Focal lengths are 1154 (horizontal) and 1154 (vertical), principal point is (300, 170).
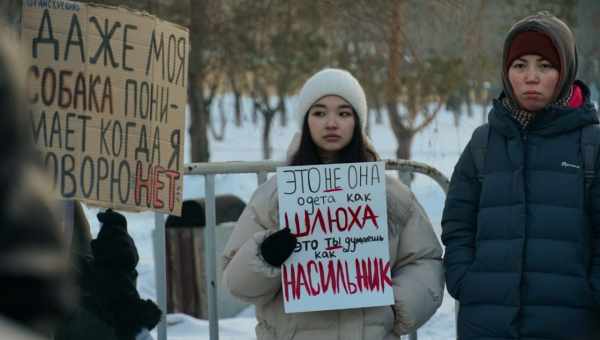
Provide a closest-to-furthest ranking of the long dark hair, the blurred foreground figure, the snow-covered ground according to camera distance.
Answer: the blurred foreground figure → the long dark hair → the snow-covered ground

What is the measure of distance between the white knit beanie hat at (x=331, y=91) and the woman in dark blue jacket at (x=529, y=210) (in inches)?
17.6

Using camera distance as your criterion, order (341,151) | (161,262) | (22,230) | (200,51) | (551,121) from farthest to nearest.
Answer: (200,51)
(161,262)
(341,151)
(551,121)
(22,230)

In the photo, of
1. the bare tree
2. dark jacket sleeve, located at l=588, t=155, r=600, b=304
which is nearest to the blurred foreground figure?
dark jacket sleeve, located at l=588, t=155, r=600, b=304

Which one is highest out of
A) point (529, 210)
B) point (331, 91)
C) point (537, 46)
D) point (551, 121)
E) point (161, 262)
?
point (537, 46)

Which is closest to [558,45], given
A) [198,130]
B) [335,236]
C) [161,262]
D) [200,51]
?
[335,236]

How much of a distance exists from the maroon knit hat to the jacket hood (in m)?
0.01

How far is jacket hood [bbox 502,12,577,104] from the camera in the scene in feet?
12.9

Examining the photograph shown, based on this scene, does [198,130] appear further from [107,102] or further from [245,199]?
[107,102]

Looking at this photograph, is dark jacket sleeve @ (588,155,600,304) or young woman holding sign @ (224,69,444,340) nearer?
dark jacket sleeve @ (588,155,600,304)

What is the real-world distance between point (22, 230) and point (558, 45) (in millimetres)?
3016

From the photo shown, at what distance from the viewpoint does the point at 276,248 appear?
393cm

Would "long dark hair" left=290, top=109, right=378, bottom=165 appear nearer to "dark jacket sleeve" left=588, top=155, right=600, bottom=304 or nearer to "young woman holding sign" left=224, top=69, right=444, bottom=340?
"young woman holding sign" left=224, top=69, right=444, bottom=340

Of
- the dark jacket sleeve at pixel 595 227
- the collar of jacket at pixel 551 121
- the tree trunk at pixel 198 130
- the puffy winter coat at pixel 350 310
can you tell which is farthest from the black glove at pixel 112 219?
the tree trunk at pixel 198 130

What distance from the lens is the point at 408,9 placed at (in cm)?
988
